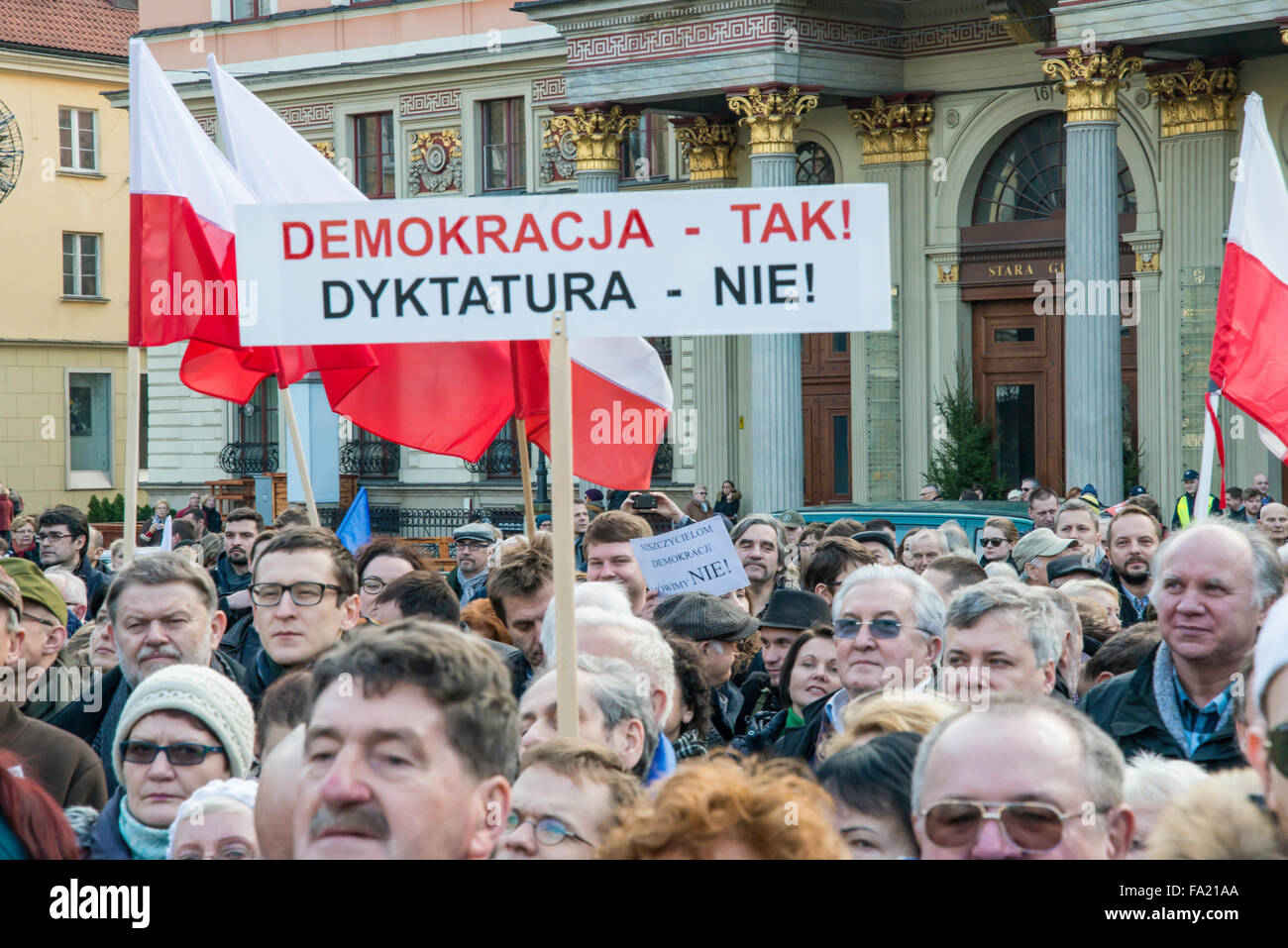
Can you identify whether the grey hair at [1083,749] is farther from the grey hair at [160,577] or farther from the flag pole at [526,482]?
the flag pole at [526,482]

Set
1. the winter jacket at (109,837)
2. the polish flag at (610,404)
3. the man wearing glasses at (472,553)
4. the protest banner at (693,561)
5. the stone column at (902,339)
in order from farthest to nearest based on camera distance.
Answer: the stone column at (902,339) < the man wearing glasses at (472,553) < the polish flag at (610,404) < the protest banner at (693,561) < the winter jacket at (109,837)

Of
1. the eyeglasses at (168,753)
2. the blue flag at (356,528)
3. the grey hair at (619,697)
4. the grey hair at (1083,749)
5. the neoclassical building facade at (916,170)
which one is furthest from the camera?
the neoclassical building facade at (916,170)

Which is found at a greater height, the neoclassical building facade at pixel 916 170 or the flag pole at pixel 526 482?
the neoclassical building facade at pixel 916 170

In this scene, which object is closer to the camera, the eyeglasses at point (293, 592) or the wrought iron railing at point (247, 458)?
the eyeglasses at point (293, 592)

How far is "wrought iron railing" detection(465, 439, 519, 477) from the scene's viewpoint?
32625mm

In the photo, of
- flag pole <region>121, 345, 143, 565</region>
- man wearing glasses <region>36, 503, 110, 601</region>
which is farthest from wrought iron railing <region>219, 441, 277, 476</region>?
flag pole <region>121, 345, 143, 565</region>

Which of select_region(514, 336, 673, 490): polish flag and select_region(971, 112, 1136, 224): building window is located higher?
select_region(971, 112, 1136, 224): building window

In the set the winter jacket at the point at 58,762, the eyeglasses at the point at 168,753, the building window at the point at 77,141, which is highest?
the building window at the point at 77,141

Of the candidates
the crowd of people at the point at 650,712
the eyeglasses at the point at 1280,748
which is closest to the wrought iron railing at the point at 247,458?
the crowd of people at the point at 650,712

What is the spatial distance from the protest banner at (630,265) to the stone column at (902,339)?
2336cm

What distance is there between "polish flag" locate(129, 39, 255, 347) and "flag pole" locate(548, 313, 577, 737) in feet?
18.2

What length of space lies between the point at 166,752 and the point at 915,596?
2.52 metres

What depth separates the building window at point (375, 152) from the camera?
34500 mm

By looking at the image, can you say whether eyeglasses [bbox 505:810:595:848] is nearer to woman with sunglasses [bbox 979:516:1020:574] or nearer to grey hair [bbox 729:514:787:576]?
grey hair [bbox 729:514:787:576]
